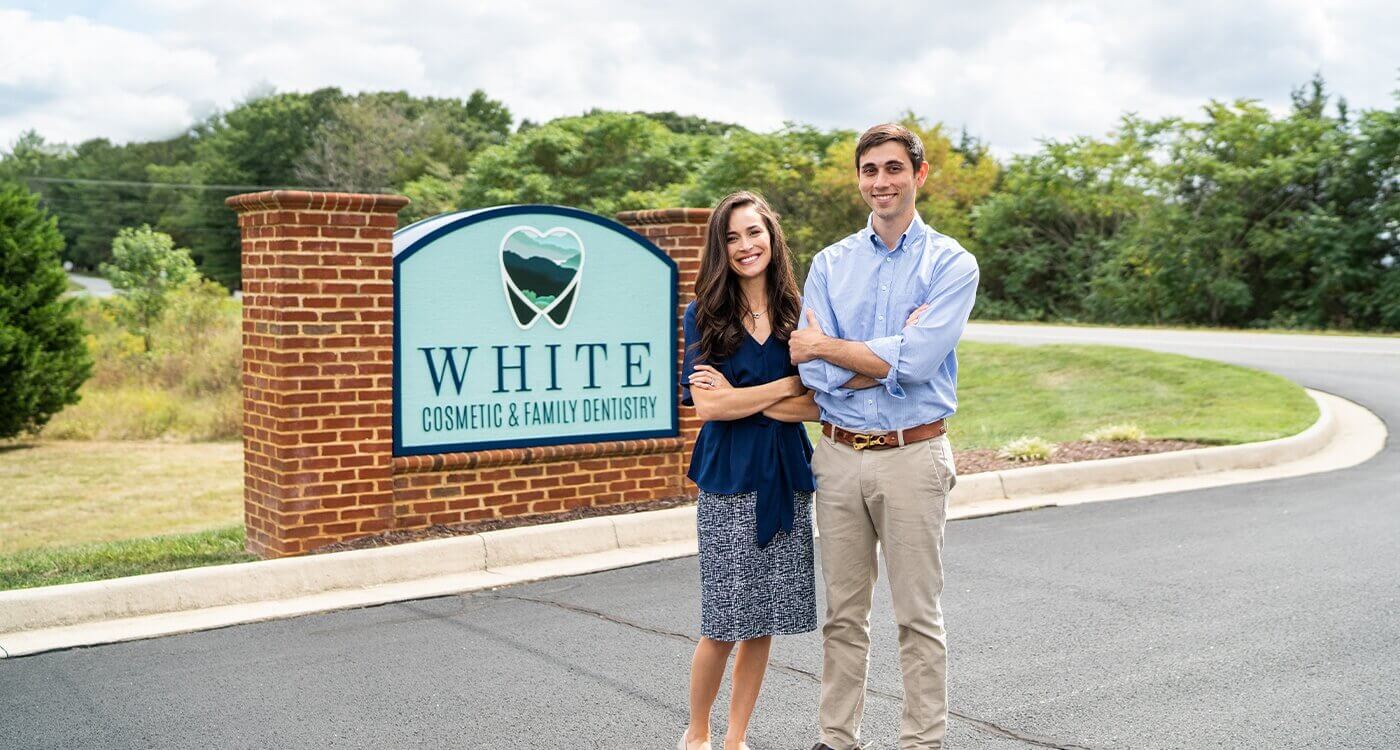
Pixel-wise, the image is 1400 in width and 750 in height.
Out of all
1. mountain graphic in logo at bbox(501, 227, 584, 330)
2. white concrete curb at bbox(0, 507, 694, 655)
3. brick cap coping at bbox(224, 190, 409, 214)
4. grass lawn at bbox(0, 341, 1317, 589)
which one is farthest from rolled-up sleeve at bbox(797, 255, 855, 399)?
grass lawn at bbox(0, 341, 1317, 589)

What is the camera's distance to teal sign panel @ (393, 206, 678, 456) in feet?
24.8

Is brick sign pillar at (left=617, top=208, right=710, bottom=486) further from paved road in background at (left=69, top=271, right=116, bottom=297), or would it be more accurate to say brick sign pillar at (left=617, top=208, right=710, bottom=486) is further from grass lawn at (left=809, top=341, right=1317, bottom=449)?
paved road in background at (left=69, top=271, right=116, bottom=297)

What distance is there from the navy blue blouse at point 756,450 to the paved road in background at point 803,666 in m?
1.00

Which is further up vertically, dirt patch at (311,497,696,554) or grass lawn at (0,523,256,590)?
dirt patch at (311,497,696,554)

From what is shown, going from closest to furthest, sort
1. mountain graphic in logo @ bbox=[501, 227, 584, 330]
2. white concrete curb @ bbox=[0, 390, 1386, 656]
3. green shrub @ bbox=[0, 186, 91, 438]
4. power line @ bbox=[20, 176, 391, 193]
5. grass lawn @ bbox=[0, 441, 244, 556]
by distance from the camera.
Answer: white concrete curb @ bbox=[0, 390, 1386, 656], mountain graphic in logo @ bbox=[501, 227, 584, 330], grass lawn @ bbox=[0, 441, 244, 556], green shrub @ bbox=[0, 186, 91, 438], power line @ bbox=[20, 176, 391, 193]

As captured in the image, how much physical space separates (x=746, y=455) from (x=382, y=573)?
3433 mm

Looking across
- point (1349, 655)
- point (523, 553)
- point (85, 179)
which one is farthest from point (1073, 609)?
point (85, 179)

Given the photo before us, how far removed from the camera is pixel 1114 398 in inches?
→ 579

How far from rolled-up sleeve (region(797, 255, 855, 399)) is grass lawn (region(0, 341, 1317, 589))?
439 centimetres

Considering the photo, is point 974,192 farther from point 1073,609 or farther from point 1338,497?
point 1073,609

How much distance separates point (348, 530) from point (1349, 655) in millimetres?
5113

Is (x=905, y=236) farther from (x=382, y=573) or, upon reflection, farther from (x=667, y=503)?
(x=667, y=503)

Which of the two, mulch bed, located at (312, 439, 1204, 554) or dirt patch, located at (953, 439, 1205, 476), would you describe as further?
dirt patch, located at (953, 439, 1205, 476)

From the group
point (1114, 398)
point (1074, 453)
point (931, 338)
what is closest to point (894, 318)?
point (931, 338)
